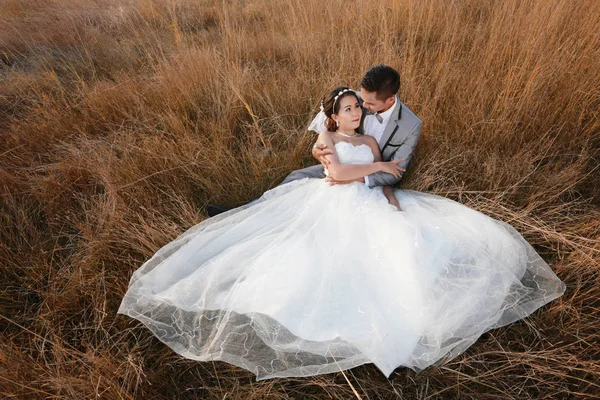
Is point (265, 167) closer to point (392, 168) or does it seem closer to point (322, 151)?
point (322, 151)

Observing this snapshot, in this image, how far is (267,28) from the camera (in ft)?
17.6

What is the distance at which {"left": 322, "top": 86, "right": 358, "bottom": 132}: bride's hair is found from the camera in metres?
2.41

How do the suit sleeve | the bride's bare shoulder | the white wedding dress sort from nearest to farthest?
the white wedding dress, the suit sleeve, the bride's bare shoulder

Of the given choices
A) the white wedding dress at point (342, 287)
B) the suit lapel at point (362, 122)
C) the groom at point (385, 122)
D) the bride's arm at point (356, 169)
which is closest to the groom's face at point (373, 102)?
the groom at point (385, 122)

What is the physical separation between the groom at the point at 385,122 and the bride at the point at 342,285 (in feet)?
0.37

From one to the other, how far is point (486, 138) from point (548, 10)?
5.11 feet

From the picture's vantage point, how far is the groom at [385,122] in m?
2.28

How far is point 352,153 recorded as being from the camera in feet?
8.26

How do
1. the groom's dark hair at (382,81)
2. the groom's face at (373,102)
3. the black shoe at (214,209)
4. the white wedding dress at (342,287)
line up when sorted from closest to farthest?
the white wedding dress at (342,287) < the groom's dark hair at (382,81) < the groom's face at (373,102) < the black shoe at (214,209)

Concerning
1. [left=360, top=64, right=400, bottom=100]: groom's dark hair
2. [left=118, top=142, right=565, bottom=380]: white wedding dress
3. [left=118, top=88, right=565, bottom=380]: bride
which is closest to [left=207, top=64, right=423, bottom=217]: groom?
[left=360, top=64, right=400, bottom=100]: groom's dark hair

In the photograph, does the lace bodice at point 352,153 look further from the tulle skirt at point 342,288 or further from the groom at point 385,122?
the tulle skirt at point 342,288

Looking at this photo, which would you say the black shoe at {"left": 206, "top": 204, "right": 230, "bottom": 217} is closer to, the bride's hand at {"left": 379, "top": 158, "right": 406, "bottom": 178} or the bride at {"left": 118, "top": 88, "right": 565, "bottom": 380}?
the bride at {"left": 118, "top": 88, "right": 565, "bottom": 380}

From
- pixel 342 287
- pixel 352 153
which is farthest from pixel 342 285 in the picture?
pixel 352 153

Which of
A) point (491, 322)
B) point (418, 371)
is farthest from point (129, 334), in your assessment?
point (491, 322)
